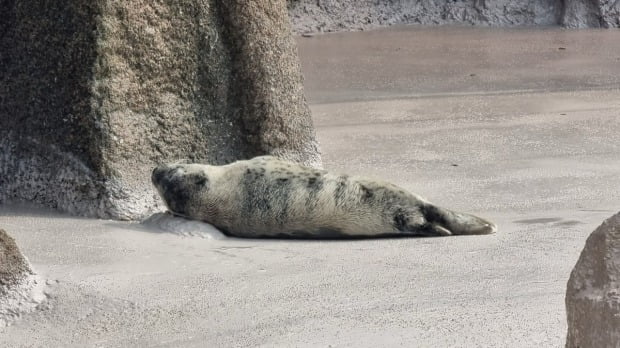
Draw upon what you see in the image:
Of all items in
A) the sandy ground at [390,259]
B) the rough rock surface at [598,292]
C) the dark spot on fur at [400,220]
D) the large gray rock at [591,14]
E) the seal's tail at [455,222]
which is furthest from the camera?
the large gray rock at [591,14]

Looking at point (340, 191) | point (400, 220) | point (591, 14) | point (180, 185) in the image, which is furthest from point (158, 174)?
point (591, 14)

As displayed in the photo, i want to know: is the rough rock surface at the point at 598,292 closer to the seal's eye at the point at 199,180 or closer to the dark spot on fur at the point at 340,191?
the dark spot on fur at the point at 340,191

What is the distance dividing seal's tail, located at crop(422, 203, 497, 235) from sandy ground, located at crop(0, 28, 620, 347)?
8 cm

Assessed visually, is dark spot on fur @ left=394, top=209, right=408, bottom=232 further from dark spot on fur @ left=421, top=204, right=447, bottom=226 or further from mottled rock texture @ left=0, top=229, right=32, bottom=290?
mottled rock texture @ left=0, top=229, right=32, bottom=290

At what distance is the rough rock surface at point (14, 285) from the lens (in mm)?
3711

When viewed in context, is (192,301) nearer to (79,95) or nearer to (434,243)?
(434,243)

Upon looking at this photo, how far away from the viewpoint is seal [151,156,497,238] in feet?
15.9

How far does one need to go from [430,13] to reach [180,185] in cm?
902

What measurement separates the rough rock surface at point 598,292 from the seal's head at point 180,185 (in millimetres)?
3098

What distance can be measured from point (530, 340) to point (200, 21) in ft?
9.47

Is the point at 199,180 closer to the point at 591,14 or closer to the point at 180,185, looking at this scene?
the point at 180,185

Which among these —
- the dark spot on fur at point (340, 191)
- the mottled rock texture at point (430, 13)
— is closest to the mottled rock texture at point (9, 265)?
the dark spot on fur at point (340, 191)

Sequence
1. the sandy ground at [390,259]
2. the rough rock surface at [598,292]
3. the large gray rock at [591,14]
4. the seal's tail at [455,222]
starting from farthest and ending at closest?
the large gray rock at [591,14] < the seal's tail at [455,222] < the sandy ground at [390,259] < the rough rock surface at [598,292]

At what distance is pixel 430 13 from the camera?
1364 centimetres
